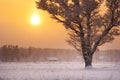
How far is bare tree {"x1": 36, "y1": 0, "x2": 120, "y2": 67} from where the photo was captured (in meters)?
44.8

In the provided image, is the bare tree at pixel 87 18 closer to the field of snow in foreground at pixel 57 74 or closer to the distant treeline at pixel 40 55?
the field of snow in foreground at pixel 57 74

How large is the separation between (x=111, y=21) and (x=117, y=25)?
673 millimetres

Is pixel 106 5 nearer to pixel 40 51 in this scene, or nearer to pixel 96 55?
pixel 96 55

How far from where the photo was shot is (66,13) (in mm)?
45344

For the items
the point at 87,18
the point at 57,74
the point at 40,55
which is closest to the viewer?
the point at 57,74

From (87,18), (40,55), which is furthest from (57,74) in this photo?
(40,55)

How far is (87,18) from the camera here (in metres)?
45.9

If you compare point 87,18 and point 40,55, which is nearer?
point 87,18

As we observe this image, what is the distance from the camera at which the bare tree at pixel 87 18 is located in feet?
147

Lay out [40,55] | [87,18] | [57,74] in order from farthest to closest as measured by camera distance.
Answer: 1. [40,55]
2. [87,18]
3. [57,74]

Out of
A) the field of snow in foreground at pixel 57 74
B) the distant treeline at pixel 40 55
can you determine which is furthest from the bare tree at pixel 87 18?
the distant treeline at pixel 40 55

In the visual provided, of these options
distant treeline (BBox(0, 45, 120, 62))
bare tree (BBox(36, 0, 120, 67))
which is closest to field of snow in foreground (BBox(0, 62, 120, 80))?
bare tree (BBox(36, 0, 120, 67))

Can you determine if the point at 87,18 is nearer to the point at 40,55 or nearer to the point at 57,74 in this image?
the point at 57,74

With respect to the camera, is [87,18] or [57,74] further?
[87,18]
